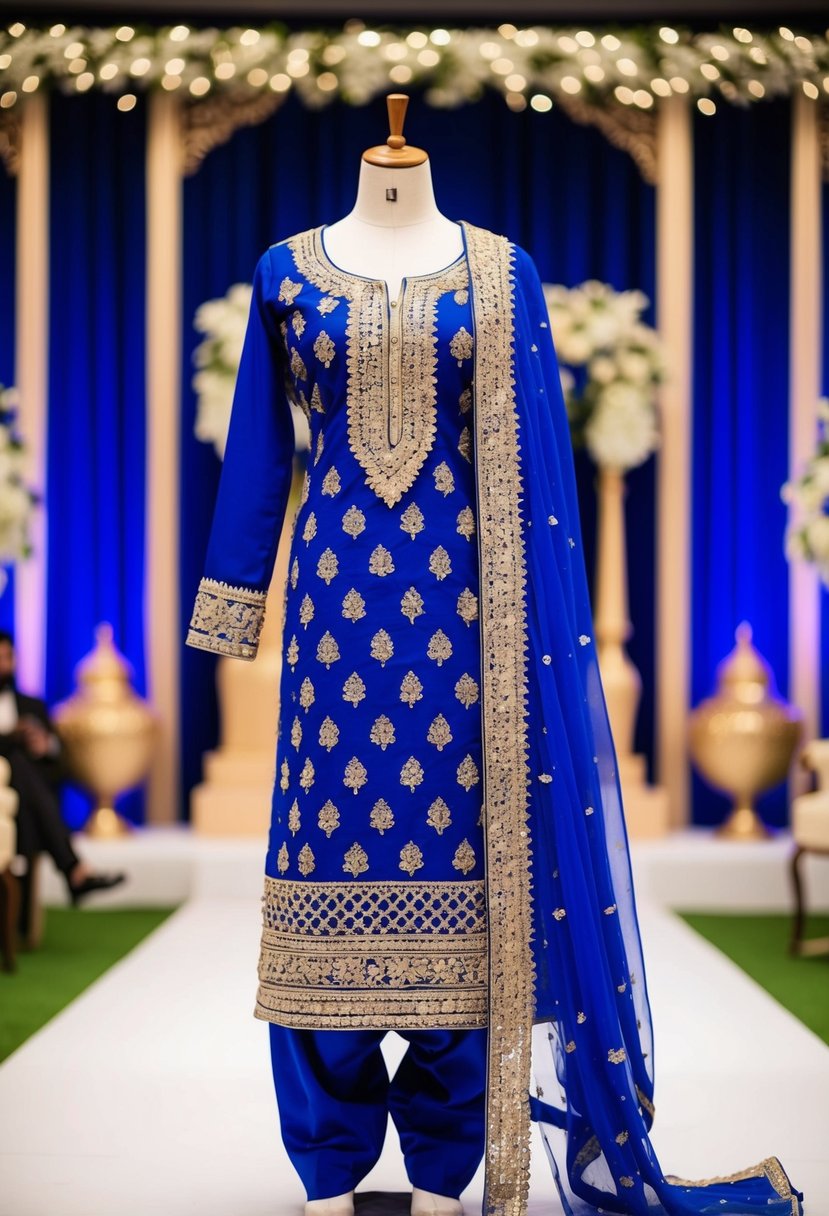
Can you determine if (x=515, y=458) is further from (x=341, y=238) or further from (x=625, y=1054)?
(x=625, y=1054)

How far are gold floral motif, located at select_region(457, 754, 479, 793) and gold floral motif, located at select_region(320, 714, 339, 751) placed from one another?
176 millimetres

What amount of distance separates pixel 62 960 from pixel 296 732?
281 cm

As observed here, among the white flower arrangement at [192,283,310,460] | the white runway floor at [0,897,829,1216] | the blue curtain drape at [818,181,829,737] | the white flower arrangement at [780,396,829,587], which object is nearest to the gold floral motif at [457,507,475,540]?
the white runway floor at [0,897,829,1216]

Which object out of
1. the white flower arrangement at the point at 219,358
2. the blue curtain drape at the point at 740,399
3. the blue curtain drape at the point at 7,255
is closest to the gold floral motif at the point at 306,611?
the white flower arrangement at the point at 219,358

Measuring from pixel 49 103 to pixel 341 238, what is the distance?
462 centimetres

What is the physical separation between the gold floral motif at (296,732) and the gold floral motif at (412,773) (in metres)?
0.16

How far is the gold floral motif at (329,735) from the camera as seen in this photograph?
93.9 inches

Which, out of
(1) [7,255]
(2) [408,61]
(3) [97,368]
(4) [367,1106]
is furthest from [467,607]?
(1) [7,255]

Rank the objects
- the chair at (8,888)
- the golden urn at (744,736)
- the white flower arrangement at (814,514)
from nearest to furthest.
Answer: the chair at (8,888) < the white flower arrangement at (814,514) < the golden urn at (744,736)

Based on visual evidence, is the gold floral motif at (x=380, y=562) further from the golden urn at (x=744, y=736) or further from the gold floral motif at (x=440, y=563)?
the golden urn at (x=744, y=736)

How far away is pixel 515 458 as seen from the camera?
7.97 ft

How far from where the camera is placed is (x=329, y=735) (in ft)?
7.83

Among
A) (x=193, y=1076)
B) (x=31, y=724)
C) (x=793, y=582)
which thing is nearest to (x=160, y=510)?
(x=31, y=724)

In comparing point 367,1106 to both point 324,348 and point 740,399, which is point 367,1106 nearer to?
point 324,348
